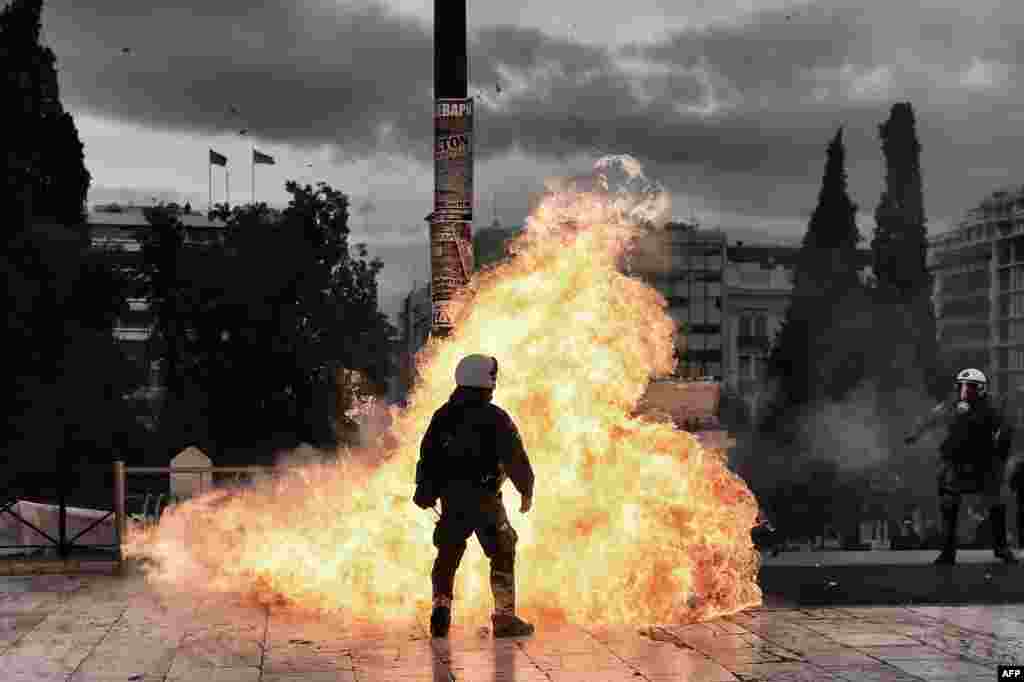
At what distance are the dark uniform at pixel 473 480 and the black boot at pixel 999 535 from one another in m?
6.99

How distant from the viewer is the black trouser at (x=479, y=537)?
29.6 ft

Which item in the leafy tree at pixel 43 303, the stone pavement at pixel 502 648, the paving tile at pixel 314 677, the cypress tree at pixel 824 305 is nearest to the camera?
the paving tile at pixel 314 677

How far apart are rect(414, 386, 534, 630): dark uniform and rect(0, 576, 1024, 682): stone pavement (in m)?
0.47

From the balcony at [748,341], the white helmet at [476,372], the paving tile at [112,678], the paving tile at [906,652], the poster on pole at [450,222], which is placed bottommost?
the paving tile at [906,652]

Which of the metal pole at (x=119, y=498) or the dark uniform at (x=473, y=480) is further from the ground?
the dark uniform at (x=473, y=480)

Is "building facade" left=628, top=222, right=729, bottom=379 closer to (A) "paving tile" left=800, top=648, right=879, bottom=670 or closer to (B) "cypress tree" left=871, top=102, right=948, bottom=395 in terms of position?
(B) "cypress tree" left=871, top=102, right=948, bottom=395

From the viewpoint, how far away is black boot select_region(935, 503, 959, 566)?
13531 mm

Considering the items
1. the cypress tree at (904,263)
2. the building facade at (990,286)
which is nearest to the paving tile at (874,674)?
the cypress tree at (904,263)

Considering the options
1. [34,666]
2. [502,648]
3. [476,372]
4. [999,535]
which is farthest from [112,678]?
[999,535]

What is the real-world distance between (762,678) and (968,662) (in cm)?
145

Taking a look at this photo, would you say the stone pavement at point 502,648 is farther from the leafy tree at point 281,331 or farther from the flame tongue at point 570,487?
the leafy tree at point 281,331

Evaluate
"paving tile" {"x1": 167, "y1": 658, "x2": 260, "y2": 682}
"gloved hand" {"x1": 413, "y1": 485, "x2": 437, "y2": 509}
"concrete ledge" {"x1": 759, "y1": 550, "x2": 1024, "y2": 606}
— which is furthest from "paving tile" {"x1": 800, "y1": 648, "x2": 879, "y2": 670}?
"paving tile" {"x1": 167, "y1": 658, "x2": 260, "y2": 682}

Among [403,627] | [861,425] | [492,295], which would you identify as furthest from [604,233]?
[861,425]

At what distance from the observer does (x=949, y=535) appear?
44.4 feet
